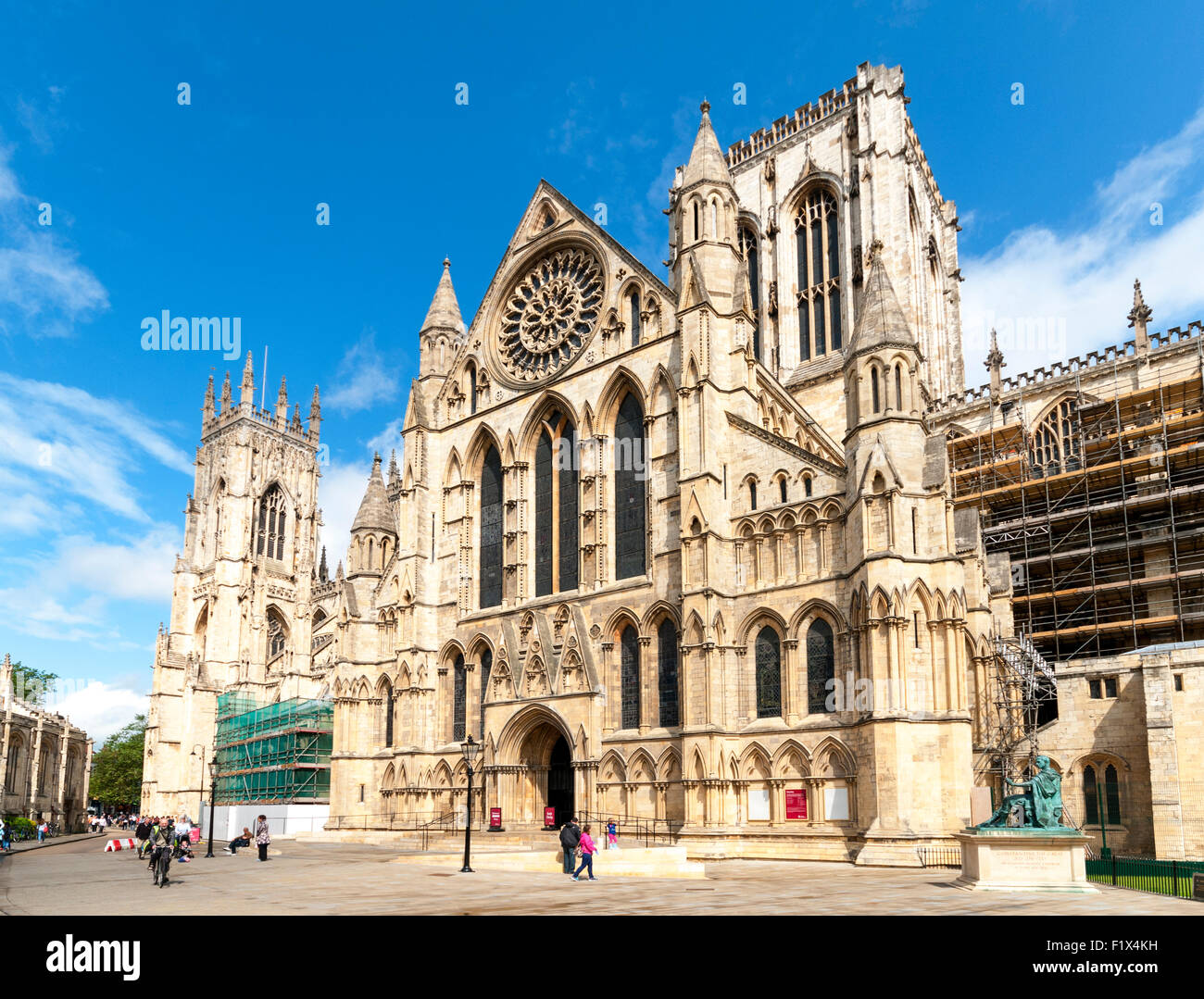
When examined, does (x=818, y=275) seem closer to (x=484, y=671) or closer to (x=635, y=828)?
(x=484, y=671)

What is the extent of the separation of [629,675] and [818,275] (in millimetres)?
25302

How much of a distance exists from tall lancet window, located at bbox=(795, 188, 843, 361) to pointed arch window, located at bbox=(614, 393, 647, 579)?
1626cm

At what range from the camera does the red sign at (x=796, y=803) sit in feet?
89.7

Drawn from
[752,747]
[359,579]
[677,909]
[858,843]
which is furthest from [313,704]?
[677,909]

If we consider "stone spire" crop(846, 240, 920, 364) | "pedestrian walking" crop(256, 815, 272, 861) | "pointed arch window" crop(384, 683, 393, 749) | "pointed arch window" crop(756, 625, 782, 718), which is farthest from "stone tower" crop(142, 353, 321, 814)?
"stone spire" crop(846, 240, 920, 364)

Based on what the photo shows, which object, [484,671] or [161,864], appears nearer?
[161,864]

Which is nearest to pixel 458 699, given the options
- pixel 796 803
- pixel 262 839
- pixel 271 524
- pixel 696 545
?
pixel 262 839

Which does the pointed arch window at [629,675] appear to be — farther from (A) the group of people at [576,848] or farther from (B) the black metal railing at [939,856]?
(B) the black metal railing at [939,856]

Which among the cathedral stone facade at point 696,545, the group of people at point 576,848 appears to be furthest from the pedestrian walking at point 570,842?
the cathedral stone facade at point 696,545

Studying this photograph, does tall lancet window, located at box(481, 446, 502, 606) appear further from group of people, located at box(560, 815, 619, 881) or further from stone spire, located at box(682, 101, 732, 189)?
group of people, located at box(560, 815, 619, 881)

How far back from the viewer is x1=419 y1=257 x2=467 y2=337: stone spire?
139 ft

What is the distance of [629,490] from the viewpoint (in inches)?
1340

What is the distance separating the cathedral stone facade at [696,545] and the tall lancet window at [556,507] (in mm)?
130
